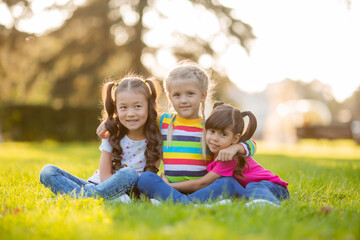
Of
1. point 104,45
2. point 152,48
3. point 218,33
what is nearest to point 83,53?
point 104,45

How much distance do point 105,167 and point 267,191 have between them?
1.57 meters

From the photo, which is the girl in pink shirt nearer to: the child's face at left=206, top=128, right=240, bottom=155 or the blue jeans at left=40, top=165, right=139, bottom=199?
the child's face at left=206, top=128, right=240, bottom=155

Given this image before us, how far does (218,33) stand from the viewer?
11828 mm

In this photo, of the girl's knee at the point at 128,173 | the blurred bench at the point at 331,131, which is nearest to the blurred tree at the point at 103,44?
the blurred bench at the point at 331,131

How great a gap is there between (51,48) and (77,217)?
11.4 metres

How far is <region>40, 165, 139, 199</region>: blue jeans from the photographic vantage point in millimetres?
3076

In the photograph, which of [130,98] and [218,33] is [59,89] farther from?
[130,98]

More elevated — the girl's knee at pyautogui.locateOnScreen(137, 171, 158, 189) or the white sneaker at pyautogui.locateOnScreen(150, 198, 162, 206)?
the girl's knee at pyautogui.locateOnScreen(137, 171, 158, 189)

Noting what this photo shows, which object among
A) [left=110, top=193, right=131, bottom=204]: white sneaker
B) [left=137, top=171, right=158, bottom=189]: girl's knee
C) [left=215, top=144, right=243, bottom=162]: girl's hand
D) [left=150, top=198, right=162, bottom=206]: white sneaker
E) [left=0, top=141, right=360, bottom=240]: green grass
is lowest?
[left=110, top=193, right=131, bottom=204]: white sneaker

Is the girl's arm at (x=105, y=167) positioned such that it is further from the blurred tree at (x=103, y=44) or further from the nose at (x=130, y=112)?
the blurred tree at (x=103, y=44)

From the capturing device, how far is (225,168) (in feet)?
10.4

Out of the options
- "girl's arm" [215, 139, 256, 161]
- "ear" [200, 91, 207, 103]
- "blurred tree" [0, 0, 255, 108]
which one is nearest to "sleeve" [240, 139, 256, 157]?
"girl's arm" [215, 139, 256, 161]

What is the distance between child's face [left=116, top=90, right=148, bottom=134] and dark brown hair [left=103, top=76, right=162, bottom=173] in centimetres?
6

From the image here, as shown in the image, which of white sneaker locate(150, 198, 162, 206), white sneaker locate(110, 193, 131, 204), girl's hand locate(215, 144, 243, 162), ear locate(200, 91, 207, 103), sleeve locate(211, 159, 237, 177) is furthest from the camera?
ear locate(200, 91, 207, 103)
